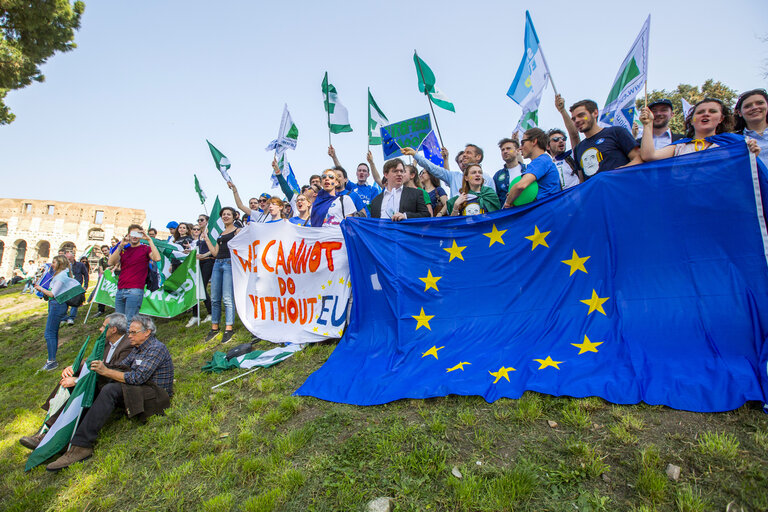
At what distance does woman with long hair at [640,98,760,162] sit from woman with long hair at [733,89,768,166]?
0.17 m

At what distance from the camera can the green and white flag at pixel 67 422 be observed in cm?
360

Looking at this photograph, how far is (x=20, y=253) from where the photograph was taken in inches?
1423

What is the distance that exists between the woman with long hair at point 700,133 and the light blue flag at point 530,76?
1705mm

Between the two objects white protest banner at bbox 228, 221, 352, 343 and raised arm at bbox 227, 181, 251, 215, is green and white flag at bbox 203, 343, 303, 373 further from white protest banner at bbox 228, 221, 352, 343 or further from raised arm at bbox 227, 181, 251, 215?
raised arm at bbox 227, 181, 251, 215

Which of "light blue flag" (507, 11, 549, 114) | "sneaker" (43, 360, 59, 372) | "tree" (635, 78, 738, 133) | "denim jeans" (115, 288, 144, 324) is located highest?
"tree" (635, 78, 738, 133)

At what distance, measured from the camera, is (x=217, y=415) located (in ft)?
12.7

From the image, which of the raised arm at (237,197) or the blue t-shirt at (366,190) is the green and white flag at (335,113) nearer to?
the blue t-shirt at (366,190)

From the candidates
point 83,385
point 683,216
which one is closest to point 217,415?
point 83,385

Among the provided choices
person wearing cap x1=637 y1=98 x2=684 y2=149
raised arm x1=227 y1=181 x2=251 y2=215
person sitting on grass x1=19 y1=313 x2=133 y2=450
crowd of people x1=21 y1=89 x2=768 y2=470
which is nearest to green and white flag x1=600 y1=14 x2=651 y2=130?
crowd of people x1=21 y1=89 x2=768 y2=470

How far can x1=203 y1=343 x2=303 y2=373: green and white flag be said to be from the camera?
484cm

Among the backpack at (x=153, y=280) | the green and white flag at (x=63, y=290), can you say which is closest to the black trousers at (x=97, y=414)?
the green and white flag at (x=63, y=290)

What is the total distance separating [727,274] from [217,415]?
491 centimetres

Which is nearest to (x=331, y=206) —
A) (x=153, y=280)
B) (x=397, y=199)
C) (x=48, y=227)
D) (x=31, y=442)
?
(x=397, y=199)

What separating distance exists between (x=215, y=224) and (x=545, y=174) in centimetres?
546
